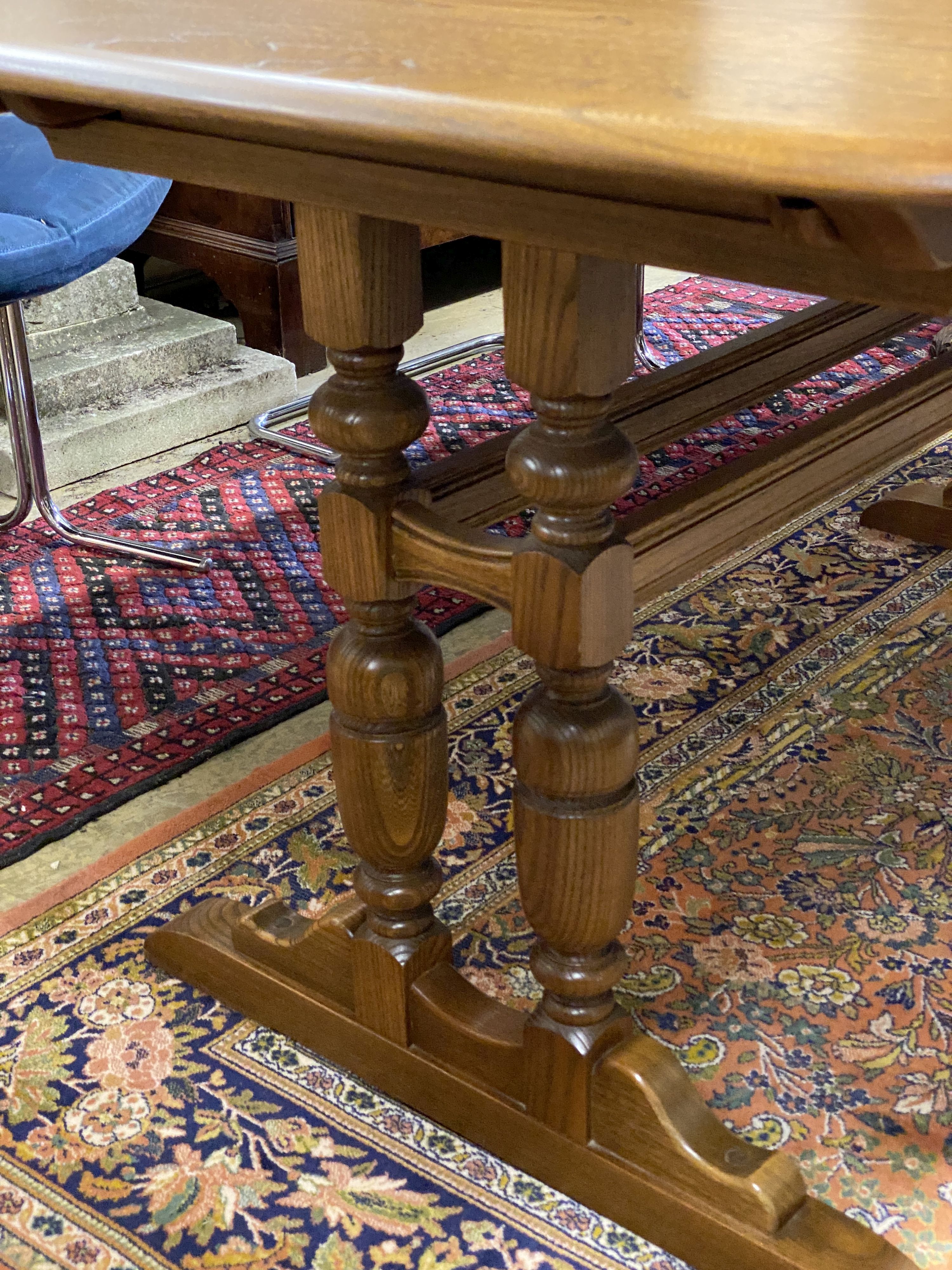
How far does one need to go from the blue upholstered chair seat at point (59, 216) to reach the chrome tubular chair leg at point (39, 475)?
0.18 meters

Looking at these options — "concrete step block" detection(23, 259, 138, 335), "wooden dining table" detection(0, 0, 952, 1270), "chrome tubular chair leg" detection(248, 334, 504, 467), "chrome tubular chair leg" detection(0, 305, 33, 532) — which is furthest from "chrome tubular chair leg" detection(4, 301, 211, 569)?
"wooden dining table" detection(0, 0, 952, 1270)

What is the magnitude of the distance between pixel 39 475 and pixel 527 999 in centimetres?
151

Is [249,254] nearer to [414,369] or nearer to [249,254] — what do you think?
[249,254]

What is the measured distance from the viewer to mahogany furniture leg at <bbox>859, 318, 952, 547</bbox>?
99.3 inches

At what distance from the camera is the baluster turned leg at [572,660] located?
101 centimetres

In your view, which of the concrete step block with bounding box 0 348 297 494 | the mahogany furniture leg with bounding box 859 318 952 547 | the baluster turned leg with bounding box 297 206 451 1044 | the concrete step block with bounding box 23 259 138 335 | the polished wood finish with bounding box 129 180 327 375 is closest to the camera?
the baluster turned leg with bounding box 297 206 451 1044

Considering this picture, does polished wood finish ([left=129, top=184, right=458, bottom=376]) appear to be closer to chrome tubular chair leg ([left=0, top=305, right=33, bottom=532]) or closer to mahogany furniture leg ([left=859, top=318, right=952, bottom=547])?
chrome tubular chair leg ([left=0, top=305, right=33, bottom=532])

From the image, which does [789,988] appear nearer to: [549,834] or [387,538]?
[549,834]

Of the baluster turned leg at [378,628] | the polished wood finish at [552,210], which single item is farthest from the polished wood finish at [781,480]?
the polished wood finish at [552,210]

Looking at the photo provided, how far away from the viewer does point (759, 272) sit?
84 centimetres

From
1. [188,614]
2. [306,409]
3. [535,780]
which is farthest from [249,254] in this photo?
[535,780]

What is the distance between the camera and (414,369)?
3.40 meters

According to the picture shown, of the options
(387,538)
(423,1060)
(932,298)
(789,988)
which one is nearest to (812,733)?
(789,988)

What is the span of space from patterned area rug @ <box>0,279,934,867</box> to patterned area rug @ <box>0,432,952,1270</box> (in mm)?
189
